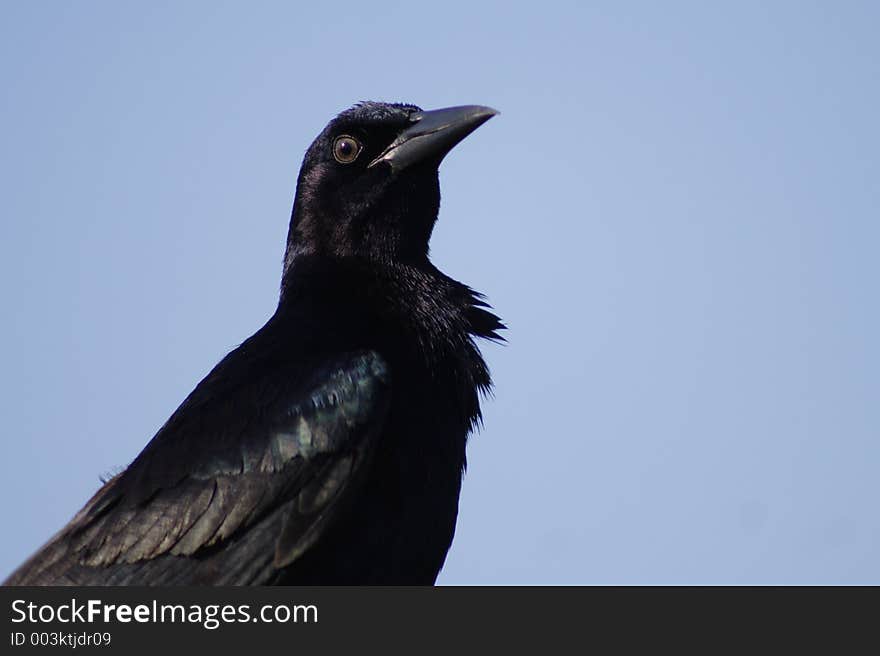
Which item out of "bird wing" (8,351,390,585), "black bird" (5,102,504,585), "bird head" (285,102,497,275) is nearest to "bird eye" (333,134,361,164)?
"bird head" (285,102,497,275)

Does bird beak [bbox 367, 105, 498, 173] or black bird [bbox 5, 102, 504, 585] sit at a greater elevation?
bird beak [bbox 367, 105, 498, 173]

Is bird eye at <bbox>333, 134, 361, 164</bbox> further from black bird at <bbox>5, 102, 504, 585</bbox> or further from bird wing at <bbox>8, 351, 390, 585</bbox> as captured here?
bird wing at <bbox>8, 351, 390, 585</bbox>

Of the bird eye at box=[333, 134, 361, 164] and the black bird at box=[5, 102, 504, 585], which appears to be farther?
the bird eye at box=[333, 134, 361, 164]

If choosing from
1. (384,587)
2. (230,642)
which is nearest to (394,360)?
(384,587)

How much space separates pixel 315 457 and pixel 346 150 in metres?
2.59

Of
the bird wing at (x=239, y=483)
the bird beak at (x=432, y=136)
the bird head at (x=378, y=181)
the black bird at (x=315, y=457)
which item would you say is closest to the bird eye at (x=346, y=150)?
the bird head at (x=378, y=181)

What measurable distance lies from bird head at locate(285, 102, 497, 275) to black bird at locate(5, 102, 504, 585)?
13cm

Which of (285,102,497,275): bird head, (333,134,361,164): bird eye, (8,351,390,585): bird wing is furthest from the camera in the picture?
(333,134,361,164): bird eye

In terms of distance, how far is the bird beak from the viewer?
947 centimetres

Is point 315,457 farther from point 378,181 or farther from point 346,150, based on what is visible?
point 346,150

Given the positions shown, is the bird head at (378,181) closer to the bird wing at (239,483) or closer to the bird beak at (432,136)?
the bird beak at (432,136)

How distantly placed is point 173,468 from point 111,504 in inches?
17.3

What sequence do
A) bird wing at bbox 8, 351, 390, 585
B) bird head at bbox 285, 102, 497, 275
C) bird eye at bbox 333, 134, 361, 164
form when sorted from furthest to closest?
1. bird eye at bbox 333, 134, 361, 164
2. bird head at bbox 285, 102, 497, 275
3. bird wing at bbox 8, 351, 390, 585

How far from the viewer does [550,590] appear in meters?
8.30
